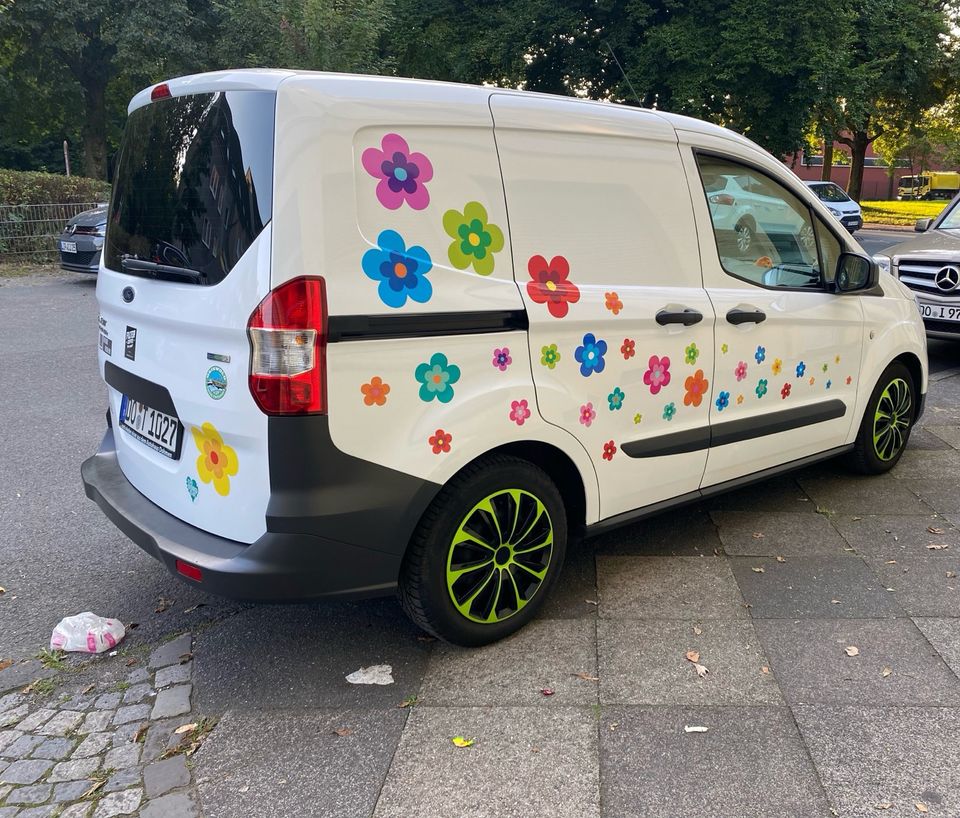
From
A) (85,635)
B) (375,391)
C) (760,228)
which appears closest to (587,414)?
(375,391)

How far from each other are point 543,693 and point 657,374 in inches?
54.8

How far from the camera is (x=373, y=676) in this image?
3.10m

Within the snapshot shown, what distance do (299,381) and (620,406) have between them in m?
1.43

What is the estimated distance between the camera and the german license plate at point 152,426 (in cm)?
304

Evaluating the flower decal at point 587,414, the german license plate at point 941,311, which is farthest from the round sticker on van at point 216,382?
the german license plate at point 941,311

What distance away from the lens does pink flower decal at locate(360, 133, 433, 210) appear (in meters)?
2.70

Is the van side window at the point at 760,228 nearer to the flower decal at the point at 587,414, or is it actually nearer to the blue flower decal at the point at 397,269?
the flower decal at the point at 587,414

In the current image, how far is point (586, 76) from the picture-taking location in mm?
22953

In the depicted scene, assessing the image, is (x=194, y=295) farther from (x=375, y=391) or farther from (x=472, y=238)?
(x=472, y=238)

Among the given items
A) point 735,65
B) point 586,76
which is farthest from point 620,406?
point 586,76

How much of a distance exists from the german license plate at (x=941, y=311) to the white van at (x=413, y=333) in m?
4.96

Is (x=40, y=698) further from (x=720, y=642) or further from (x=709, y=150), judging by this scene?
(x=709, y=150)

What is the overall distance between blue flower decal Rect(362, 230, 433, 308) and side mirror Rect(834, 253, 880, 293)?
101 inches

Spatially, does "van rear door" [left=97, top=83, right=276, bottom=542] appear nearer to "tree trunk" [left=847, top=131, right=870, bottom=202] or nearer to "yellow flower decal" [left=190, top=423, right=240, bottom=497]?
"yellow flower decal" [left=190, top=423, right=240, bottom=497]
